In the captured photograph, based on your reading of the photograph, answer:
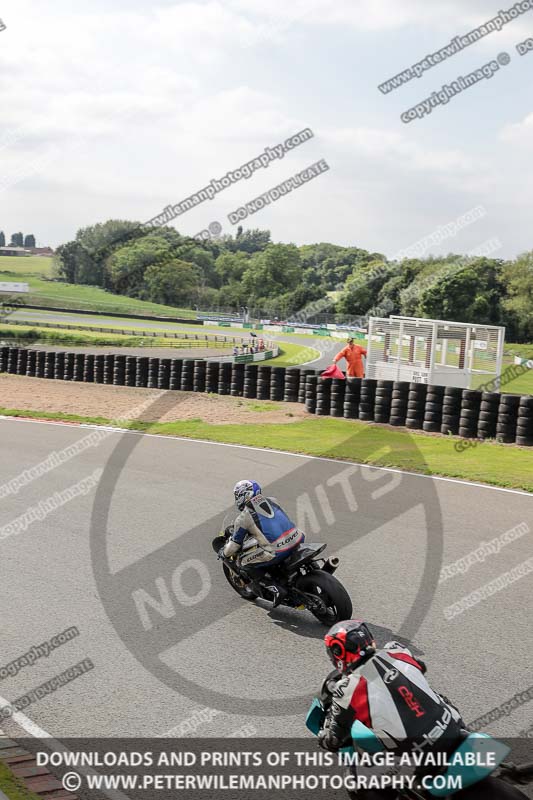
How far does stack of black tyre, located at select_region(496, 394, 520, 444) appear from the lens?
1639cm

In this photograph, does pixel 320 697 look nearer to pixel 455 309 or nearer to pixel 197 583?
pixel 197 583

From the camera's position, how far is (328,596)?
24.7 feet

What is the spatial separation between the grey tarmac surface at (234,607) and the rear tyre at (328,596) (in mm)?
190

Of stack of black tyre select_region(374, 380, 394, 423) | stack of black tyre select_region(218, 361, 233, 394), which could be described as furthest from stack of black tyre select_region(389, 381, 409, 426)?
stack of black tyre select_region(218, 361, 233, 394)

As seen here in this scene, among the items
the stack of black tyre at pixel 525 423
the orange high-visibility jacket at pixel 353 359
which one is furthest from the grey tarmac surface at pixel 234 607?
the orange high-visibility jacket at pixel 353 359

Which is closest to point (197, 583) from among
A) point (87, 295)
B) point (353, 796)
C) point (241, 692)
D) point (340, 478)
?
point (241, 692)

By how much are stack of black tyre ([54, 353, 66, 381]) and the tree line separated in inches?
1787

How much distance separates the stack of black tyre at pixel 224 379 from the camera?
23.8m

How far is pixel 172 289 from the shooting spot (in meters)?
111

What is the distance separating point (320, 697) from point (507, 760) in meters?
1.36

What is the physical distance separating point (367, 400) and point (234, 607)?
36.8 ft
